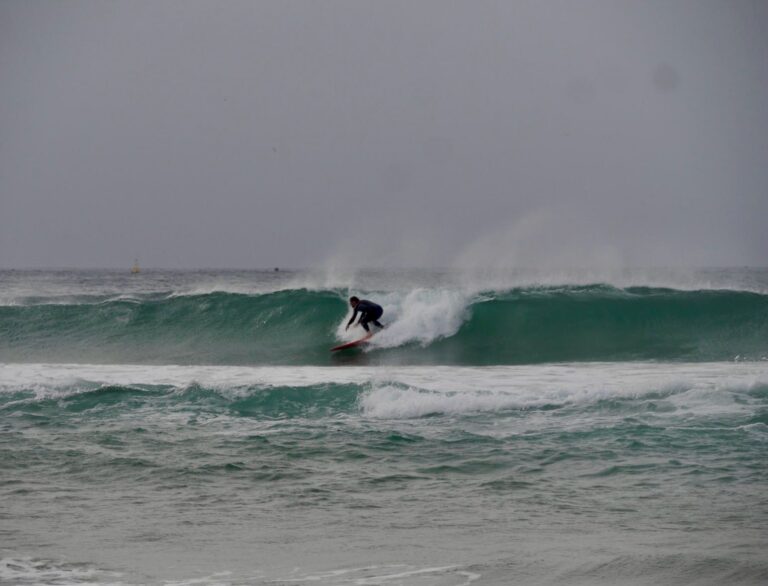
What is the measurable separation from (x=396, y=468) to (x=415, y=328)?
12.0 m

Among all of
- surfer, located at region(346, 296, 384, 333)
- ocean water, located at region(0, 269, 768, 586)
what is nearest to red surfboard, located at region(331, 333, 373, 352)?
ocean water, located at region(0, 269, 768, 586)

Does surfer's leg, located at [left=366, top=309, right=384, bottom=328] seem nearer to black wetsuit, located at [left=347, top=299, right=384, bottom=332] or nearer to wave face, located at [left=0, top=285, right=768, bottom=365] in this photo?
black wetsuit, located at [left=347, top=299, right=384, bottom=332]

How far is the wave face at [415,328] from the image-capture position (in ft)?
62.3

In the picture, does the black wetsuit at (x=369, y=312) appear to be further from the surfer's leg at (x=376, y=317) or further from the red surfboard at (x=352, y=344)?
the red surfboard at (x=352, y=344)

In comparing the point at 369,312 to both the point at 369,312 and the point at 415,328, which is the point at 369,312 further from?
the point at 415,328

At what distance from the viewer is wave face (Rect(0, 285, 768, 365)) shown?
1900 centimetres

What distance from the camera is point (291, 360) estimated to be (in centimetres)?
1894

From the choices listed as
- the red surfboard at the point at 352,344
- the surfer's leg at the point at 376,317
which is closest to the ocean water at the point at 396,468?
the red surfboard at the point at 352,344

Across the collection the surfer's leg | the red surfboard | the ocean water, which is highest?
the surfer's leg

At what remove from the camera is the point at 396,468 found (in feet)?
26.9

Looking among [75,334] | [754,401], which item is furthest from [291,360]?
[754,401]

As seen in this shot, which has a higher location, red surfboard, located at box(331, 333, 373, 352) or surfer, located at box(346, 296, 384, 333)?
surfer, located at box(346, 296, 384, 333)

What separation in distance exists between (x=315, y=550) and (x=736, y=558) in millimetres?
2588

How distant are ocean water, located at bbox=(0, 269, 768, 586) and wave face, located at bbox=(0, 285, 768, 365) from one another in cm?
25
